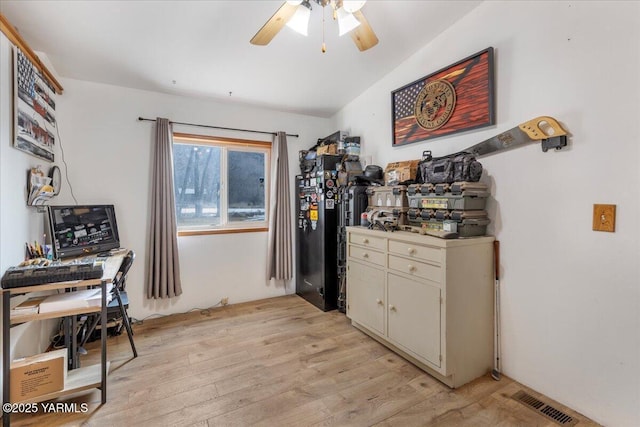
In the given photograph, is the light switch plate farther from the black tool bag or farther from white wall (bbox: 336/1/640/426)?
the black tool bag

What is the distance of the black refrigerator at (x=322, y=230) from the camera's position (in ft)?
10.7

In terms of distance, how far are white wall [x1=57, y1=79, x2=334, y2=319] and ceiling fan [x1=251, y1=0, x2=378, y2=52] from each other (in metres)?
1.86

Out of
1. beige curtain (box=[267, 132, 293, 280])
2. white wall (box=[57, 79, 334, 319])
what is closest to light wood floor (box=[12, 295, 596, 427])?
white wall (box=[57, 79, 334, 319])

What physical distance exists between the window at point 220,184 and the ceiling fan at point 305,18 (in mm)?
1958

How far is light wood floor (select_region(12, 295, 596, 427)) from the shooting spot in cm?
169

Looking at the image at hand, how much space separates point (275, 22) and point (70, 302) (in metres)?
2.02

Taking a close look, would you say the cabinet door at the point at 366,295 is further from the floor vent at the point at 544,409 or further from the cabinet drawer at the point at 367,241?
the floor vent at the point at 544,409

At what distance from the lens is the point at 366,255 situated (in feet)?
8.64

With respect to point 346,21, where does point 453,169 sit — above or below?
below

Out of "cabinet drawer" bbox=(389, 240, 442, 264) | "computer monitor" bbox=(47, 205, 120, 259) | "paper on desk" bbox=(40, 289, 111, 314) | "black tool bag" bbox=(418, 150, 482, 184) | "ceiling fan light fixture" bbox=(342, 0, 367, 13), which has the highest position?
"ceiling fan light fixture" bbox=(342, 0, 367, 13)

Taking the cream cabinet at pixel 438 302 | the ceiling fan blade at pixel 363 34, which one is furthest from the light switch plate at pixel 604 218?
the ceiling fan blade at pixel 363 34

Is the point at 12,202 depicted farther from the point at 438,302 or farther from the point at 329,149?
the point at 438,302

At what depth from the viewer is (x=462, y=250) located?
77.3 inches

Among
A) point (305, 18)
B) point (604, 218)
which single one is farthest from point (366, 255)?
point (305, 18)
